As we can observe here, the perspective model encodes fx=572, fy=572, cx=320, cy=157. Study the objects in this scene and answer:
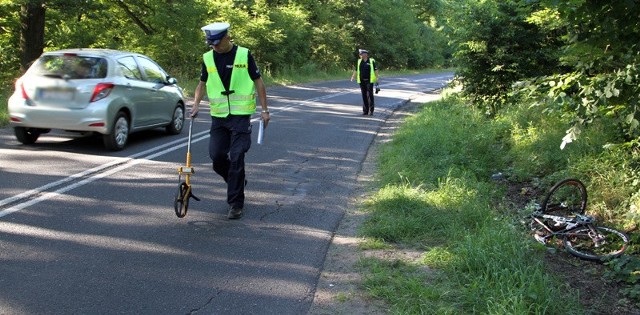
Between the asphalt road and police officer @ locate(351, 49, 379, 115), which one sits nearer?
the asphalt road

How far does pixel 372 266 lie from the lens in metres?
4.82

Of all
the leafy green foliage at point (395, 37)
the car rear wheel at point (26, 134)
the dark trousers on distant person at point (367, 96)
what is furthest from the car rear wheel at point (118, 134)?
the leafy green foliage at point (395, 37)

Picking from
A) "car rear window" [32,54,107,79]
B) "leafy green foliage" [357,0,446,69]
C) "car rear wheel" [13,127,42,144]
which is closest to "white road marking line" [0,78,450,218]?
"car rear window" [32,54,107,79]

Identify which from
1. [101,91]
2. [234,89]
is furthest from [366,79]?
[234,89]

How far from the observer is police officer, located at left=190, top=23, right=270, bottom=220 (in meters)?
5.93

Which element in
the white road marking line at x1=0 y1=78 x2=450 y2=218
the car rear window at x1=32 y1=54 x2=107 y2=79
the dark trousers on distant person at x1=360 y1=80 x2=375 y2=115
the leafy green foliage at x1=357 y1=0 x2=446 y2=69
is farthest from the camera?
the leafy green foliage at x1=357 y1=0 x2=446 y2=69

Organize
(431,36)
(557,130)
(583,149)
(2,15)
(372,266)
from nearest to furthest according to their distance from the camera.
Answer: (372,266)
(583,149)
(557,130)
(2,15)
(431,36)

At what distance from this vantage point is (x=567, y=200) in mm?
6902

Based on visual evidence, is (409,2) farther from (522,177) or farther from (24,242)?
(24,242)

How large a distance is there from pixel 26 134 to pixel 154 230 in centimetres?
487

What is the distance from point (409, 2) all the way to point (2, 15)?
55871 millimetres

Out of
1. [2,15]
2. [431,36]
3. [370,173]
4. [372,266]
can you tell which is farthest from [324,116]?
[431,36]

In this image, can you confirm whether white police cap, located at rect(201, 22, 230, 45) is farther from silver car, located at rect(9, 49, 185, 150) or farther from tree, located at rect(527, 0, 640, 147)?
silver car, located at rect(9, 49, 185, 150)

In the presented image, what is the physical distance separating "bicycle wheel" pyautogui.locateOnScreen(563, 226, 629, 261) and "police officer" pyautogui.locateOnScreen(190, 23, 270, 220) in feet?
11.2
